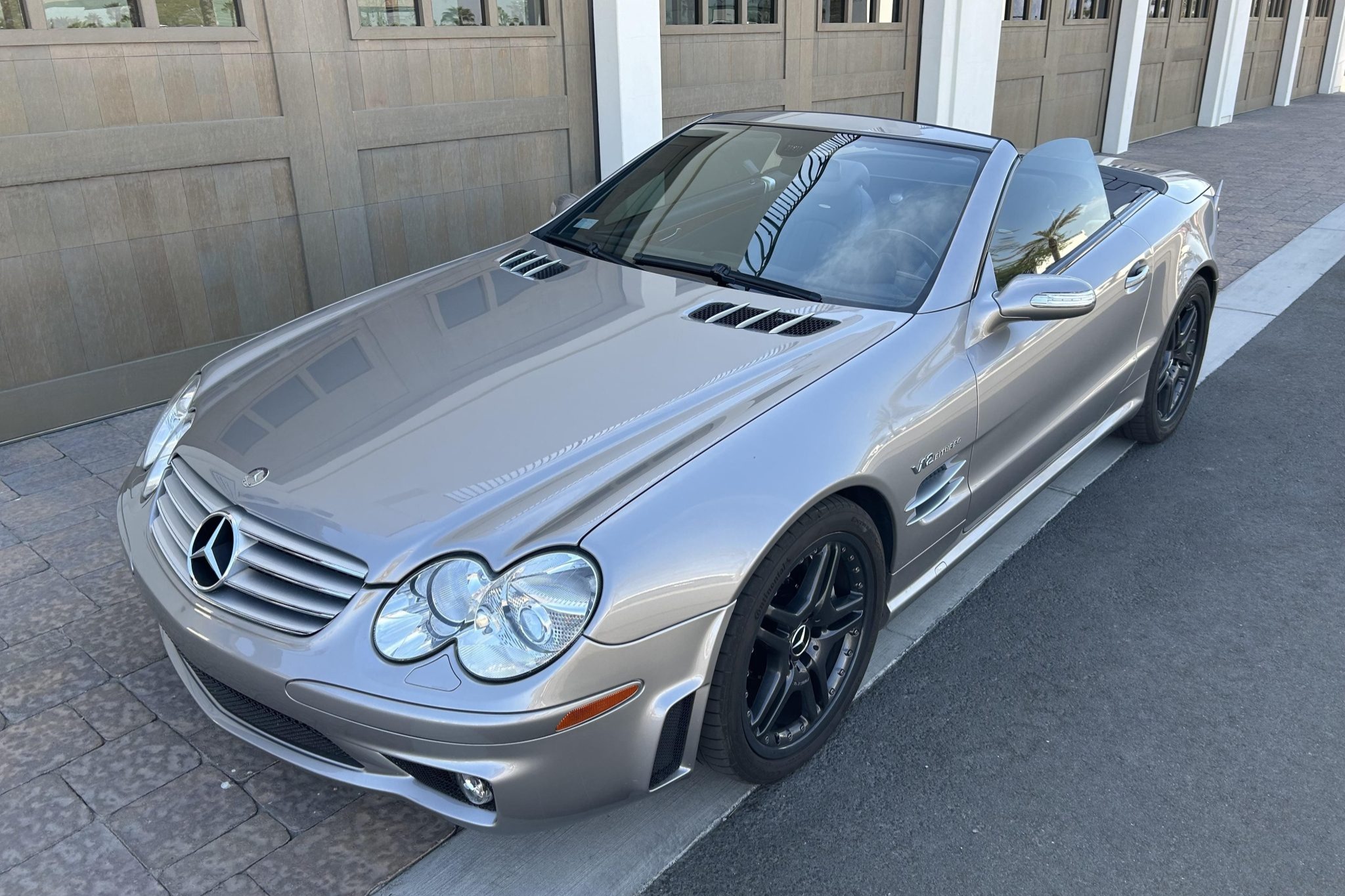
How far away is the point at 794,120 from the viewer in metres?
3.99

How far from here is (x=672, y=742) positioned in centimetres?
232

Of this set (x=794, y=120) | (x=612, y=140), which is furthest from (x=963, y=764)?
(x=612, y=140)

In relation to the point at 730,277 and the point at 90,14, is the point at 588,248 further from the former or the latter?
the point at 90,14

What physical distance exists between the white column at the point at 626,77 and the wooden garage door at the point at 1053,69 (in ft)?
16.7

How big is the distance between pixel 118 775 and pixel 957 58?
30.9ft

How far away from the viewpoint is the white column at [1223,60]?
16891 mm

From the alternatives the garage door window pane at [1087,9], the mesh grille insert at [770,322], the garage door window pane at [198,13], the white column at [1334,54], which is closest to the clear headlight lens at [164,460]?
the mesh grille insert at [770,322]

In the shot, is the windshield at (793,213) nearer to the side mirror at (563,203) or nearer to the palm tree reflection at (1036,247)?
the side mirror at (563,203)

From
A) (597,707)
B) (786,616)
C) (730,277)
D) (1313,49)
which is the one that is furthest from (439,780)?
(1313,49)

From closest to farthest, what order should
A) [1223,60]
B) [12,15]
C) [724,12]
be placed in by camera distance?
[12,15]
[724,12]
[1223,60]

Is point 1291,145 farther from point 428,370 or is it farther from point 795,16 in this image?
point 428,370

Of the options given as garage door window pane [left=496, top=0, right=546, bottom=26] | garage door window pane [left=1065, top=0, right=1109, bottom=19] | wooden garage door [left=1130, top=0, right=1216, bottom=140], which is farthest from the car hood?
wooden garage door [left=1130, top=0, right=1216, bottom=140]

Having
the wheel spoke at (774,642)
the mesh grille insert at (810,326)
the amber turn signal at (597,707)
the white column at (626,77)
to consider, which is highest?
the white column at (626,77)

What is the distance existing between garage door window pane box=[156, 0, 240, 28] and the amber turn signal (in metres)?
4.18
